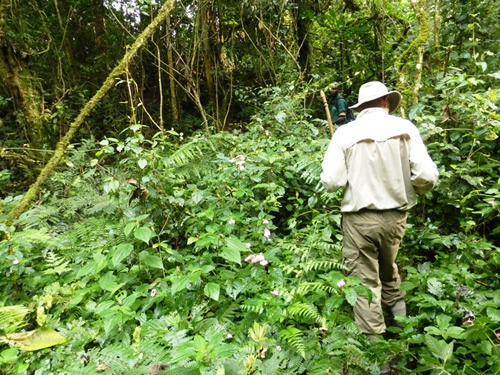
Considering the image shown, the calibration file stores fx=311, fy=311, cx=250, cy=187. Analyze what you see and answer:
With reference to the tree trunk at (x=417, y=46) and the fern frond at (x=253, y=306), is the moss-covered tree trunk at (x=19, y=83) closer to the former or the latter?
the fern frond at (x=253, y=306)

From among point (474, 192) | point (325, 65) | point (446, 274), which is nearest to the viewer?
point (446, 274)

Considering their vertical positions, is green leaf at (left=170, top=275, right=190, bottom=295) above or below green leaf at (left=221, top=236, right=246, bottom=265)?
below

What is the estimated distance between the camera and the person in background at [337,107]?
7148mm

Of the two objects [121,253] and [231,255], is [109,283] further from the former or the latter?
[231,255]

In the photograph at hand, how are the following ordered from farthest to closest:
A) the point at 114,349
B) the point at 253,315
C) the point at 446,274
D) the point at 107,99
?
1. the point at 107,99
2. the point at 446,274
3. the point at 253,315
4. the point at 114,349

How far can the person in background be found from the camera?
7.15m

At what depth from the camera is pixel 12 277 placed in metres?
2.97

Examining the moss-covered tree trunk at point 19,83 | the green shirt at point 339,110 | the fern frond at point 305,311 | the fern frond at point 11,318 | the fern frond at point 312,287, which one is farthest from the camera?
the green shirt at point 339,110

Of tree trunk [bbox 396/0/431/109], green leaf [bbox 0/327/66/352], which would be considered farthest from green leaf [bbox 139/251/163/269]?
tree trunk [bbox 396/0/431/109]

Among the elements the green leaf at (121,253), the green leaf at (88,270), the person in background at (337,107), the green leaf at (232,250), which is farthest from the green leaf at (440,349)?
the person in background at (337,107)

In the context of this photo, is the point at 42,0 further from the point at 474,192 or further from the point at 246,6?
the point at 474,192

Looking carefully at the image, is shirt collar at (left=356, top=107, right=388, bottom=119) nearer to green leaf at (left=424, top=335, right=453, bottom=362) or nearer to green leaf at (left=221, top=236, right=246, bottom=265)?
green leaf at (left=221, top=236, right=246, bottom=265)

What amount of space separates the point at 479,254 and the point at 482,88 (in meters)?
2.68

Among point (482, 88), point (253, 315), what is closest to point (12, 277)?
point (253, 315)
